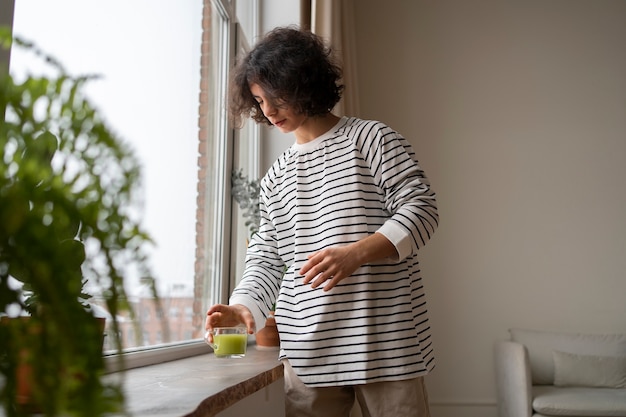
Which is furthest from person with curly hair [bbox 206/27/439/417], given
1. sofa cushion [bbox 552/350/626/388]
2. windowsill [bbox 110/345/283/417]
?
sofa cushion [bbox 552/350/626/388]

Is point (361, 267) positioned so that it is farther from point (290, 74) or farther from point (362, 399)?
point (290, 74)

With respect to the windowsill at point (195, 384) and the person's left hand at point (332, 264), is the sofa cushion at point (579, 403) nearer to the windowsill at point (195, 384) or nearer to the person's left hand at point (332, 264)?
the windowsill at point (195, 384)

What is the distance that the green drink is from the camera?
1.55 meters

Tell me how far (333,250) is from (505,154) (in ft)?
9.83

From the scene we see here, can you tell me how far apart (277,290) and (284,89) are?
21.3 inches

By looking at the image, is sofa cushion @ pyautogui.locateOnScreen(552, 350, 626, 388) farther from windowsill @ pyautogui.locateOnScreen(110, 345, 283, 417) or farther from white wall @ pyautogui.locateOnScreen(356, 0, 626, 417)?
windowsill @ pyautogui.locateOnScreen(110, 345, 283, 417)

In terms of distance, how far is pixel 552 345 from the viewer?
3484mm

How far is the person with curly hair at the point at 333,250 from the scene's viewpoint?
132 cm

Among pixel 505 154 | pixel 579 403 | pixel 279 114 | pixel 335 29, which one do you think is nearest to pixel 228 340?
pixel 279 114

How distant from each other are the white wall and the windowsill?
2237 mm

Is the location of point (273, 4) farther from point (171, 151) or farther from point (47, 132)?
point (47, 132)

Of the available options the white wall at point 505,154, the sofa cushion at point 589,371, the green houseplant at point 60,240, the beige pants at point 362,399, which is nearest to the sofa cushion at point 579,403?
the sofa cushion at point 589,371

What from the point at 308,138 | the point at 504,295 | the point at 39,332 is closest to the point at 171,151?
the point at 308,138

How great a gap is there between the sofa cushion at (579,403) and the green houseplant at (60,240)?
2.90m
